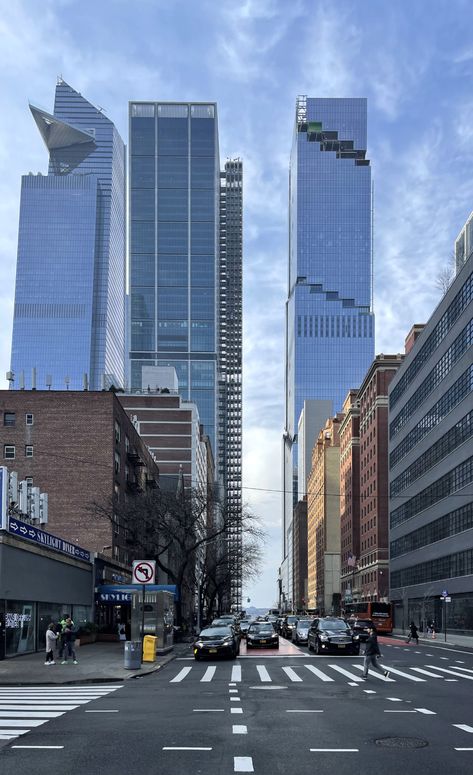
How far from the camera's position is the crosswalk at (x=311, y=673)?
24.3 meters

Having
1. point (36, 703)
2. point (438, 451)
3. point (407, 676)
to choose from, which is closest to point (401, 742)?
point (36, 703)

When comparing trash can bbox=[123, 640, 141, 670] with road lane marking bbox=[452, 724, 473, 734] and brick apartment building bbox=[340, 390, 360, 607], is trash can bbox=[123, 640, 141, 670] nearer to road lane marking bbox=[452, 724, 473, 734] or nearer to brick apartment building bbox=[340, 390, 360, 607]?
road lane marking bbox=[452, 724, 473, 734]

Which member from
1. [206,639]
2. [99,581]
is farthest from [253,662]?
[99,581]

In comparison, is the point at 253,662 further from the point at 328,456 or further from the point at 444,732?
the point at 328,456

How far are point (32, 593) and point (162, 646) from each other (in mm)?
6562

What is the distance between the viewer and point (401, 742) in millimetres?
12297

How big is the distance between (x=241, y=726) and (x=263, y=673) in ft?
43.0

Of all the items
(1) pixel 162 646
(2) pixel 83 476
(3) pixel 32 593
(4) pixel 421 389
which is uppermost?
(4) pixel 421 389

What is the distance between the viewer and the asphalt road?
1073cm

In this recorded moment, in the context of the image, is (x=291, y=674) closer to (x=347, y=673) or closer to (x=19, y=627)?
(x=347, y=673)

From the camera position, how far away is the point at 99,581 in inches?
2099

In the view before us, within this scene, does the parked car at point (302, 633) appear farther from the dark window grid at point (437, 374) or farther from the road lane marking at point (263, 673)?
the dark window grid at point (437, 374)

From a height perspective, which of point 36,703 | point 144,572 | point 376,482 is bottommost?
point 36,703

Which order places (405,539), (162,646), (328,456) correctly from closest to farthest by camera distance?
(162,646), (405,539), (328,456)
